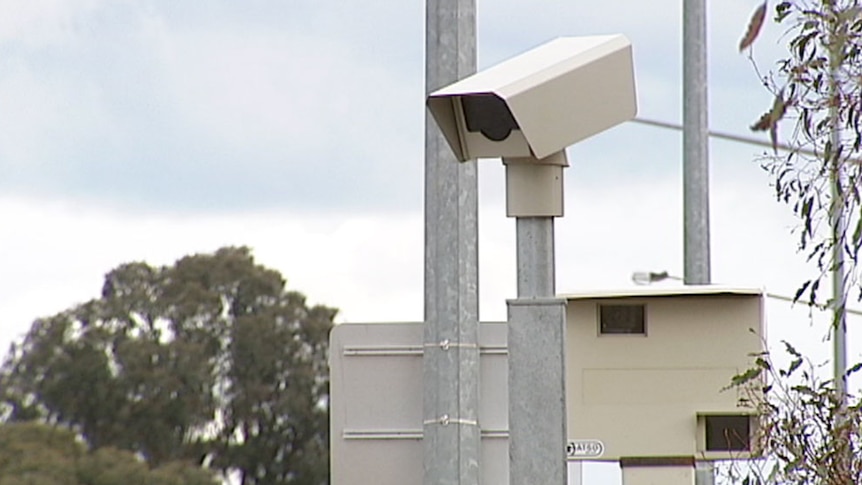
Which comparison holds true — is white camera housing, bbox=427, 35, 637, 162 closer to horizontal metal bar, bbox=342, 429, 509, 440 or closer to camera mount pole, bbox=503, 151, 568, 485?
camera mount pole, bbox=503, 151, 568, 485

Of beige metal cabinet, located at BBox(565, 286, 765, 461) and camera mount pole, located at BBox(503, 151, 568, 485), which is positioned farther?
beige metal cabinet, located at BBox(565, 286, 765, 461)

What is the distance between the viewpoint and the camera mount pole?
5.69 meters

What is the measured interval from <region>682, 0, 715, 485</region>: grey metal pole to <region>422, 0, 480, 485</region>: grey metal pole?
7.09 meters

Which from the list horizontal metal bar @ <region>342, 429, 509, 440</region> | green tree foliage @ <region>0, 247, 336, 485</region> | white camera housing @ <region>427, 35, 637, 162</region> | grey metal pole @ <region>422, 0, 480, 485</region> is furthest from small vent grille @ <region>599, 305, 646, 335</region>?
green tree foliage @ <region>0, 247, 336, 485</region>

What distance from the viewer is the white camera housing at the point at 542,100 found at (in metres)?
5.57

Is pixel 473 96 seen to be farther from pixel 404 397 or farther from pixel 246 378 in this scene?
pixel 246 378

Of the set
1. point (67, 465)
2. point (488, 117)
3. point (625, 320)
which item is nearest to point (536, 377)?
point (488, 117)

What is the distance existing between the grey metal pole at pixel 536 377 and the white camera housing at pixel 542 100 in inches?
13.1

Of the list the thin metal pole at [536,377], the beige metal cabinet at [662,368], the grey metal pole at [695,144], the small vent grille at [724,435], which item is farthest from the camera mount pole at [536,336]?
the grey metal pole at [695,144]

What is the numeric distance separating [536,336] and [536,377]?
4.4 inches

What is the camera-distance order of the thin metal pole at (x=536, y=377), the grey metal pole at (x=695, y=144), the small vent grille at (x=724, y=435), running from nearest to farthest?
the thin metal pole at (x=536, y=377) < the small vent grille at (x=724, y=435) < the grey metal pole at (x=695, y=144)

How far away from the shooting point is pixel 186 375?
130ft

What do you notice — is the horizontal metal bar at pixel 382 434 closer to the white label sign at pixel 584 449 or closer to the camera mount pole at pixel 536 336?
the camera mount pole at pixel 536 336

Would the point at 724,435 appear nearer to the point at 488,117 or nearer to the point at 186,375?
the point at 488,117
